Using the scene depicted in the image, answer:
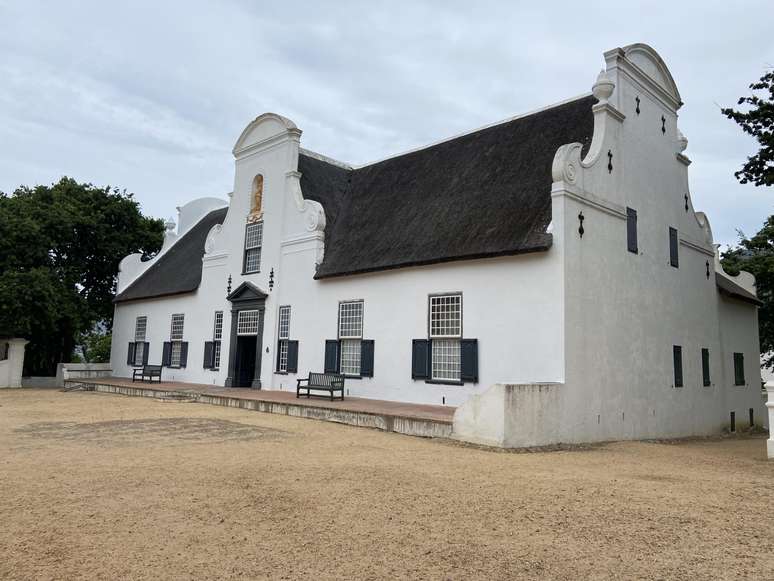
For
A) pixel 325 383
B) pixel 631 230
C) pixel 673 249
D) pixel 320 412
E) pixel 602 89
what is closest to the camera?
pixel 320 412

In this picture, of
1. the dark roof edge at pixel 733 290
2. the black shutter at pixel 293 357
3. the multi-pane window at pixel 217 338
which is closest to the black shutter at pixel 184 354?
the multi-pane window at pixel 217 338

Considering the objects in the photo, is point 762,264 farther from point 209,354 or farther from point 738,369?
point 209,354

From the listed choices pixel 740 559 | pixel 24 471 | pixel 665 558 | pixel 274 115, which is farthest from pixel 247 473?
pixel 274 115

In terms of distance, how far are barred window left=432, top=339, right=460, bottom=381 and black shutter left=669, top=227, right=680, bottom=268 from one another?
7052 millimetres

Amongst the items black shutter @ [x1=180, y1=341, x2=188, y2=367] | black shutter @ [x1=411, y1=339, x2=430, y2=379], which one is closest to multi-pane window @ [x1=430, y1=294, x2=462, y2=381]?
black shutter @ [x1=411, y1=339, x2=430, y2=379]

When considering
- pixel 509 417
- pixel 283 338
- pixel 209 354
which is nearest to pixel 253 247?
pixel 283 338

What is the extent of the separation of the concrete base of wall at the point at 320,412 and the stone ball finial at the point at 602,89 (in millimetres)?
9123

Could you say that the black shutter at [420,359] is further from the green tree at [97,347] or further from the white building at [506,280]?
the green tree at [97,347]

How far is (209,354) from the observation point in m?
22.5

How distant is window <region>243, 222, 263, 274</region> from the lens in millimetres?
21594

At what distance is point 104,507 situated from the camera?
584cm

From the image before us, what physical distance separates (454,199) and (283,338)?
297 inches

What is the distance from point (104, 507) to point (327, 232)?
47.9ft

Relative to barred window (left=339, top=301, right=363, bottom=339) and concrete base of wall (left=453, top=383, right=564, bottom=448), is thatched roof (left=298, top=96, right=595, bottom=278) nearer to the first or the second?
barred window (left=339, top=301, right=363, bottom=339)
